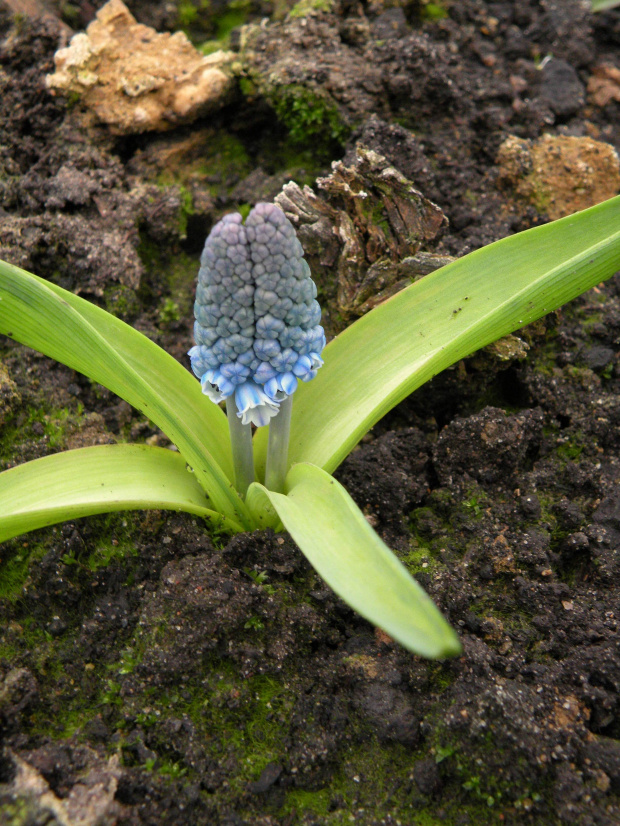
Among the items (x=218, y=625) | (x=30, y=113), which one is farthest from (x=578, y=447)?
(x=30, y=113)

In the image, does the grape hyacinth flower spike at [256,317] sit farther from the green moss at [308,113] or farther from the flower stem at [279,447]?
the green moss at [308,113]

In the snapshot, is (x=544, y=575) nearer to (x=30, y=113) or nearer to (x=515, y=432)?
(x=515, y=432)

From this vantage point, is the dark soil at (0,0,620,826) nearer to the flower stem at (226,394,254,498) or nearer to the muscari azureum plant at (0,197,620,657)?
the flower stem at (226,394,254,498)

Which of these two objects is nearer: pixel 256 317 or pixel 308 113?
pixel 256 317

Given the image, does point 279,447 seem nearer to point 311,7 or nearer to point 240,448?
point 240,448

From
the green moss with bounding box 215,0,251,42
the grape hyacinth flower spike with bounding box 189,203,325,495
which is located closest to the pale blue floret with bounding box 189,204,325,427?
the grape hyacinth flower spike with bounding box 189,203,325,495

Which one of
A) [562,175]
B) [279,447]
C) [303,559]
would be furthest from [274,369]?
[562,175]

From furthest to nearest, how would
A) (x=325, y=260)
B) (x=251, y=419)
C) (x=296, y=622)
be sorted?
(x=325, y=260)
(x=296, y=622)
(x=251, y=419)
